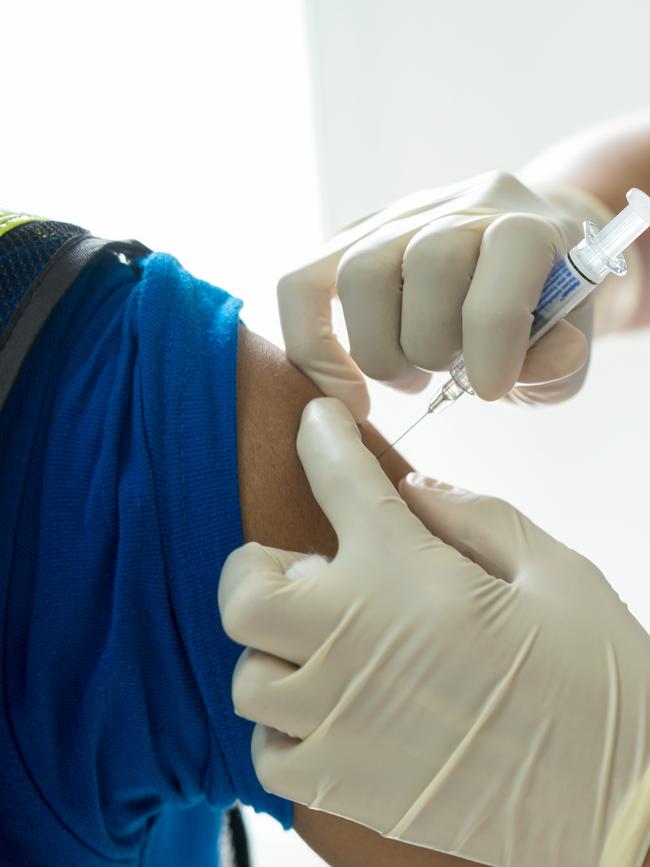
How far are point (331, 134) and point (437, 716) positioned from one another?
6.09ft

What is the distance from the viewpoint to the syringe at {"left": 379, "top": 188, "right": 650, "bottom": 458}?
32.4 inches

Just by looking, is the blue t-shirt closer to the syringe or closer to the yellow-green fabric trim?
the yellow-green fabric trim

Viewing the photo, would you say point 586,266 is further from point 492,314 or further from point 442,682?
point 442,682

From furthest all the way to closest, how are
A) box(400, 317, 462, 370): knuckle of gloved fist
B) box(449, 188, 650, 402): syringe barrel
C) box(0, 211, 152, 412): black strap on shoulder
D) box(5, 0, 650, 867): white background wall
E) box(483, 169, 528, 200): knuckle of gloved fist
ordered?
box(5, 0, 650, 867): white background wall < box(483, 169, 528, 200): knuckle of gloved fist < box(400, 317, 462, 370): knuckle of gloved fist < box(449, 188, 650, 402): syringe barrel < box(0, 211, 152, 412): black strap on shoulder

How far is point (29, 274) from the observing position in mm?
753

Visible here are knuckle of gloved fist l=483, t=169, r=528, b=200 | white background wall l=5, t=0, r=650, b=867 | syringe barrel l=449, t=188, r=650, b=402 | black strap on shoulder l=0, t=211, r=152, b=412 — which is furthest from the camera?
white background wall l=5, t=0, r=650, b=867

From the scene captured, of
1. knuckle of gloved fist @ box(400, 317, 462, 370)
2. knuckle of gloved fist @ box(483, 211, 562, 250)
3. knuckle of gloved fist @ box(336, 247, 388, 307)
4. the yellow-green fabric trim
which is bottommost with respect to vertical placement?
knuckle of gloved fist @ box(400, 317, 462, 370)

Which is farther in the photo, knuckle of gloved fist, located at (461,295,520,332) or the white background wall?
the white background wall

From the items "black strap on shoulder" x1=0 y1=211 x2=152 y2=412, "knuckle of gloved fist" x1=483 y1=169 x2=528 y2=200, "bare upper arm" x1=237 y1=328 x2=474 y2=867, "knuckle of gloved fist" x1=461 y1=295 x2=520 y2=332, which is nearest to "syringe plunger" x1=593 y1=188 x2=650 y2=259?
"knuckle of gloved fist" x1=461 y1=295 x2=520 y2=332

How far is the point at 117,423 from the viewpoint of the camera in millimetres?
780

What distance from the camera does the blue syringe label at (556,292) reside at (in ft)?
2.93

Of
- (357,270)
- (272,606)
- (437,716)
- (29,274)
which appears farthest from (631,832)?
(29,274)

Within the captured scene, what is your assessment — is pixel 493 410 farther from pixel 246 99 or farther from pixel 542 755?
pixel 542 755

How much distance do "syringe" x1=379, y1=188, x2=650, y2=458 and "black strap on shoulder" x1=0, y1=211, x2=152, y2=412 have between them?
0.42m
